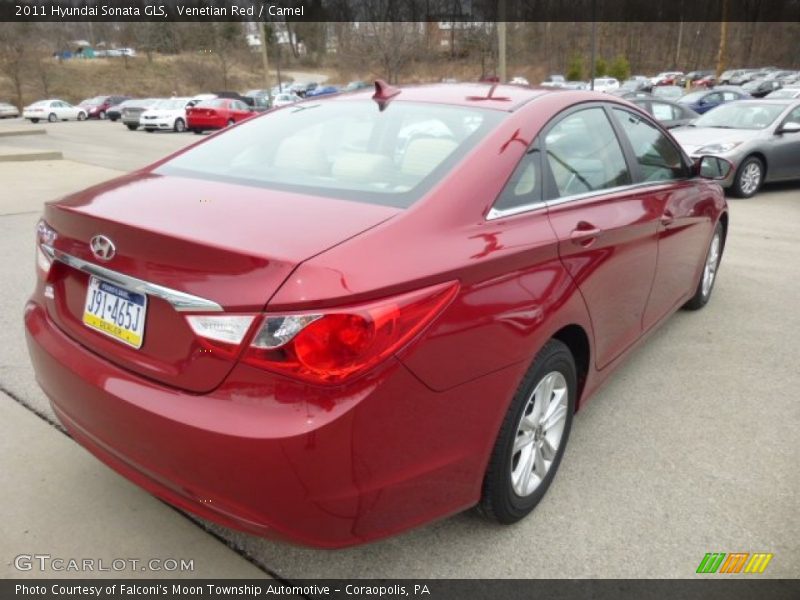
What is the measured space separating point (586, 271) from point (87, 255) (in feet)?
5.85

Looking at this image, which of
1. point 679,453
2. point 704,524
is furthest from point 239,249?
point 679,453

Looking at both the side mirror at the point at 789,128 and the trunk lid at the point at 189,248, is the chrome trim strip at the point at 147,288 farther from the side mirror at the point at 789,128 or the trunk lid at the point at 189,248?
the side mirror at the point at 789,128

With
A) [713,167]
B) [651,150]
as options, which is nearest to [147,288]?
[651,150]

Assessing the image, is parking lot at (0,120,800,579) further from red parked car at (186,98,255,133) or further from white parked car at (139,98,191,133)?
white parked car at (139,98,191,133)

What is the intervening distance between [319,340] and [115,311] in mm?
775

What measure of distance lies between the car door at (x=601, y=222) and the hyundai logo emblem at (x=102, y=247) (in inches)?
58.7

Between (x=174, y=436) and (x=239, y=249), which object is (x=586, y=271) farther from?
(x=174, y=436)

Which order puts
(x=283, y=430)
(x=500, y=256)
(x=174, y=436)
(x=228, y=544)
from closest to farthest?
(x=283, y=430), (x=174, y=436), (x=500, y=256), (x=228, y=544)

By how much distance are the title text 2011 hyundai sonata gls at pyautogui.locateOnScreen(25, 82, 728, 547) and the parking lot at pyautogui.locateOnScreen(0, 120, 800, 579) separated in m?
0.23

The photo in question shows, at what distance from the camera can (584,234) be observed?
8.30ft

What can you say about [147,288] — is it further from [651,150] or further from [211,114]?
[211,114]

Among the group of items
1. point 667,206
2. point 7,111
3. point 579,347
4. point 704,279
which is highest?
point 667,206

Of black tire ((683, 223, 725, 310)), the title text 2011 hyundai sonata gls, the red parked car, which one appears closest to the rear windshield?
the title text 2011 hyundai sonata gls

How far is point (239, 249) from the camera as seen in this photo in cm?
178
